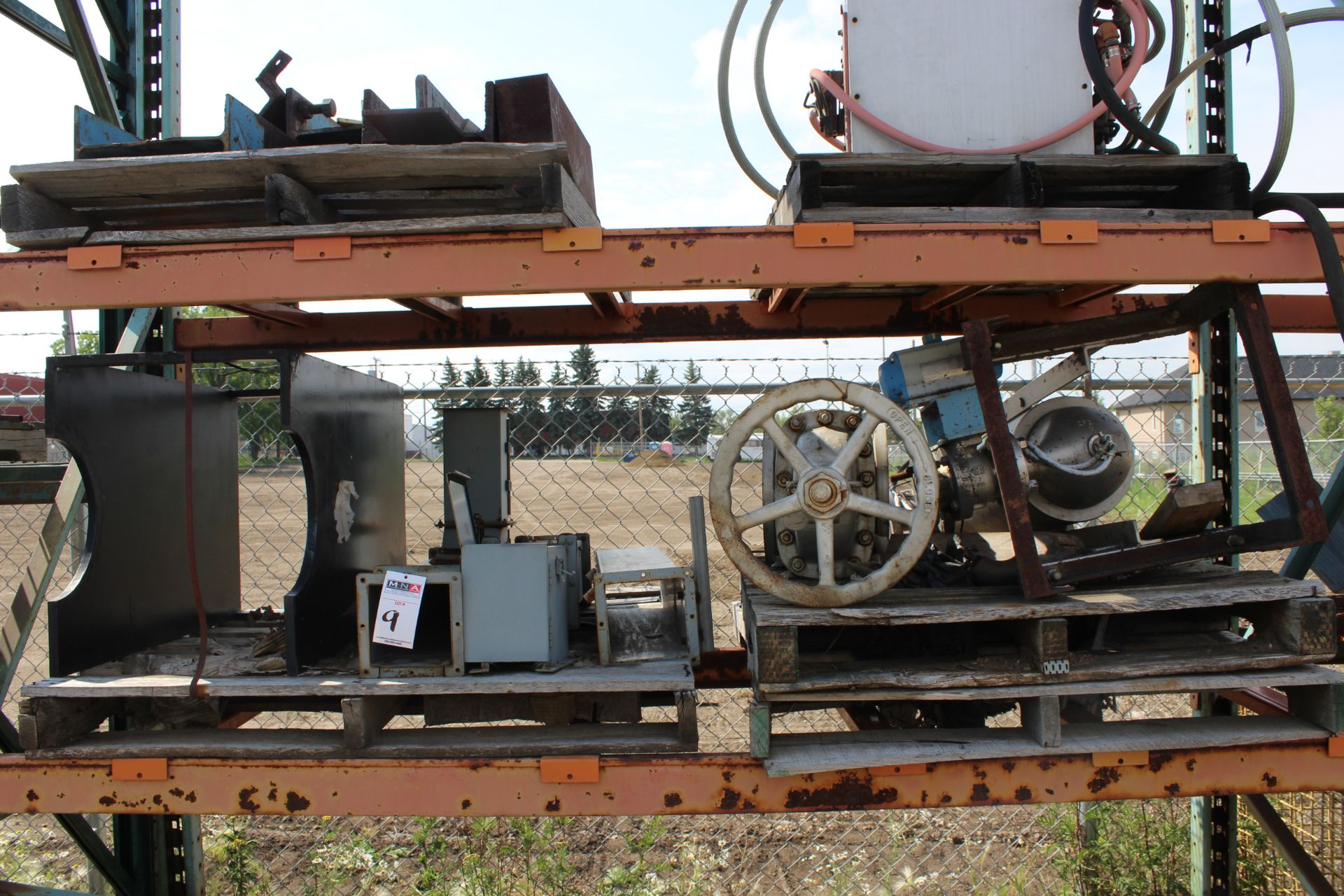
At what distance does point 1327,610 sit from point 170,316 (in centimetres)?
383

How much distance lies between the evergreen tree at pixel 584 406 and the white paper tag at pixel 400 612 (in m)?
1.47

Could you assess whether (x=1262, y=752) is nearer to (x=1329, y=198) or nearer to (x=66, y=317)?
(x=1329, y=198)

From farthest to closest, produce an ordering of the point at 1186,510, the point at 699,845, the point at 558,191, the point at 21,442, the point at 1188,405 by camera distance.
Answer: the point at 1188,405 < the point at 699,845 < the point at 21,442 < the point at 1186,510 < the point at 558,191

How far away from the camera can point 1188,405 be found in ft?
33.3

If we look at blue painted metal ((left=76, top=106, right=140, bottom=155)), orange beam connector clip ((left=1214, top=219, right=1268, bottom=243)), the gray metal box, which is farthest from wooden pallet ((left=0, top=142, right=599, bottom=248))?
orange beam connector clip ((left=1214, top=219, right=1268, bottom=243))

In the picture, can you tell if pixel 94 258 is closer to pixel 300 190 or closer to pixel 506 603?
pixel 300 190

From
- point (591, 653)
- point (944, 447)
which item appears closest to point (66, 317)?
point (591, 653)

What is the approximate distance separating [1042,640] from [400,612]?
1644mm

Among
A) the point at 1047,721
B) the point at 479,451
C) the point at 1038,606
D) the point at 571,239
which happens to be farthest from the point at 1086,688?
the point at 479,451

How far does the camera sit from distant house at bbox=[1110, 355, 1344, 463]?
3.68 m

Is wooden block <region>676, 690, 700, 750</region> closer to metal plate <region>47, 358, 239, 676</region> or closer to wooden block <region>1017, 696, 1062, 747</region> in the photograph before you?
wooden block <region>1017, 696, 1062, 747</region>

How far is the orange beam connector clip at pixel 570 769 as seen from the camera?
1.96 m

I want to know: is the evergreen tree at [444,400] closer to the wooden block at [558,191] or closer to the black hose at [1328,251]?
the wooden block at [558,191]

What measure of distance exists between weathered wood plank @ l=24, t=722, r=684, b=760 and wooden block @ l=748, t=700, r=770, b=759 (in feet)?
0.68
